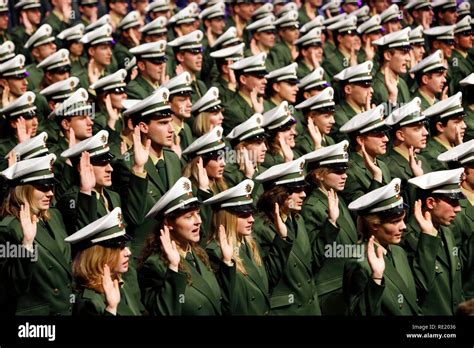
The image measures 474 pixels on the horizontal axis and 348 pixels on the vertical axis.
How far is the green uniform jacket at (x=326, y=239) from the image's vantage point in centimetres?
997

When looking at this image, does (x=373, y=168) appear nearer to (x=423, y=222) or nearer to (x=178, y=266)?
(x=423, y=222)

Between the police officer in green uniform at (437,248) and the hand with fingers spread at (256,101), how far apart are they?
3.11 m

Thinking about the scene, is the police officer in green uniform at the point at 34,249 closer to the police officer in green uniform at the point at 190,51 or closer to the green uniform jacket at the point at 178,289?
the green uniform jacket at the point at 178,289

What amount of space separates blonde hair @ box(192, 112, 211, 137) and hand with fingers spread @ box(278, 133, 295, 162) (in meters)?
0.72

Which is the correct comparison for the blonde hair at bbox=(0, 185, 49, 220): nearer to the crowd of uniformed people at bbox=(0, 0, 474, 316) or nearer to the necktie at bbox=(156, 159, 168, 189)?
the crowd of uniformed people at bbox=(0, 0, 474, 316)

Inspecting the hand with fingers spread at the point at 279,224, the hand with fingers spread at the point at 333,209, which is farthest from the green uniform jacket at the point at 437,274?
the hand with fingers spread at the point at 279,224

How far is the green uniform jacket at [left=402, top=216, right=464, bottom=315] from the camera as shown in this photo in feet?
31.8

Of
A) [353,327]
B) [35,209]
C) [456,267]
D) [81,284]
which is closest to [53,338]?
[81,284]

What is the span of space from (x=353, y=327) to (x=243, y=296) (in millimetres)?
836

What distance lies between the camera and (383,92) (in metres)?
13.4

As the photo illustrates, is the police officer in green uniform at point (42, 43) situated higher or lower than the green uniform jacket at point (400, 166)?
higher

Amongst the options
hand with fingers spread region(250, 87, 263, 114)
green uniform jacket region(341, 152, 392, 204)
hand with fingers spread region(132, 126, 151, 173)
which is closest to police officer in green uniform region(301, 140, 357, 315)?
green uniform jacket region(341, 152, 392, 204)

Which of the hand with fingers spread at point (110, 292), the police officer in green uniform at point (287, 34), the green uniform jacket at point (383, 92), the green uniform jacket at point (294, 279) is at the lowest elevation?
the green uniform jacket at point (294, 279)

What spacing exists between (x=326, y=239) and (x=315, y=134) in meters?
2.17
